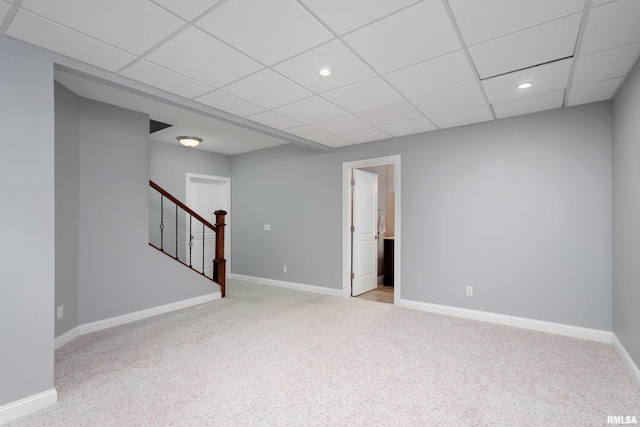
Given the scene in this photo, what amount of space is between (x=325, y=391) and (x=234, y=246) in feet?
15.1

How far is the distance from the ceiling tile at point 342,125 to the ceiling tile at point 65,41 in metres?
2.11

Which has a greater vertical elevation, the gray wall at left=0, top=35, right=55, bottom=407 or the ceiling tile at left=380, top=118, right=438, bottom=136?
the ceiling tile at left=380, top=118, right=438, bottom=136

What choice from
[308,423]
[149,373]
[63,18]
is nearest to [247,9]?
[63,18]

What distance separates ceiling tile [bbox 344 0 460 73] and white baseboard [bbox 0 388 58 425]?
3128 mm

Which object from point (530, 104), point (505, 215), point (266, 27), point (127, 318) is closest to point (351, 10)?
point (266, 27)

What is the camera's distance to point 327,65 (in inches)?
92.7

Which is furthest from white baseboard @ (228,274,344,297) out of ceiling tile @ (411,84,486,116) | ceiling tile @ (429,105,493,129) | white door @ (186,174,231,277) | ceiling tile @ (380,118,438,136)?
ceiling tile @ (411,84,486,116)

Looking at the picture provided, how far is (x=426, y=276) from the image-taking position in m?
4.19

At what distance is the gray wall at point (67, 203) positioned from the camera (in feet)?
9.67

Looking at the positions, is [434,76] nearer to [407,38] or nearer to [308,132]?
[407,38]

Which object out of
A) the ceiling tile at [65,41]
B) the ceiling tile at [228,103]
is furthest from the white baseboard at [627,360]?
the ceiling tile at [65,41]

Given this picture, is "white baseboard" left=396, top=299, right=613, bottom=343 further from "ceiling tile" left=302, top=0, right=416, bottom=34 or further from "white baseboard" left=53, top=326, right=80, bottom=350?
"white baseboard" left=53, top=326, right=80, bottom=350

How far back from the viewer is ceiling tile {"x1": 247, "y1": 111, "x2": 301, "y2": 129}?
3.49 meters

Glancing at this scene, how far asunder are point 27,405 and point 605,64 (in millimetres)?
4763
